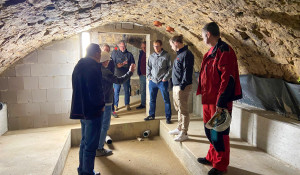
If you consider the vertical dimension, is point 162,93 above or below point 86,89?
below

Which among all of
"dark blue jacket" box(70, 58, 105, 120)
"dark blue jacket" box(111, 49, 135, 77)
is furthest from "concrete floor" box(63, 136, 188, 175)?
"dark blue jacket" box(111, 49, 135, 77)

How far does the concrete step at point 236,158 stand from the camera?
83.1 inches

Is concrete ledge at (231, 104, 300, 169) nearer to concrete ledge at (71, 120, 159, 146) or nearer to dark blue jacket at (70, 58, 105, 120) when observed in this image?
concrete ledge at (71, 120, 159, 146)

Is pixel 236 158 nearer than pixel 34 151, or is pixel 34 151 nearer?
pixel 236 158

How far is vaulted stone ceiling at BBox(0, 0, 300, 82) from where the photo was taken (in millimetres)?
1733

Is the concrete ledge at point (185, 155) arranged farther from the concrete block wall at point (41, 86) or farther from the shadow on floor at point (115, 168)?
the concrete block wall at point (41, 86)

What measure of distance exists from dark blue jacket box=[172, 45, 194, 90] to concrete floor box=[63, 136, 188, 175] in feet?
3.96

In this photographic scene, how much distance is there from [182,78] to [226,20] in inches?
38.3

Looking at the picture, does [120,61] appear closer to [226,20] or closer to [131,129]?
[131,129]

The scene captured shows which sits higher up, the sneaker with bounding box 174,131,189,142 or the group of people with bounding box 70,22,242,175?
the group of people with bounding box 70,22,242,175

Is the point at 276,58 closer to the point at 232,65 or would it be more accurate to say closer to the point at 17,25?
the point at 232,65

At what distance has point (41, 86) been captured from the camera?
3.69m

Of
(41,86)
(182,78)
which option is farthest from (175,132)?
(41,86)

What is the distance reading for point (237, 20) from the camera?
2342 millimetres
